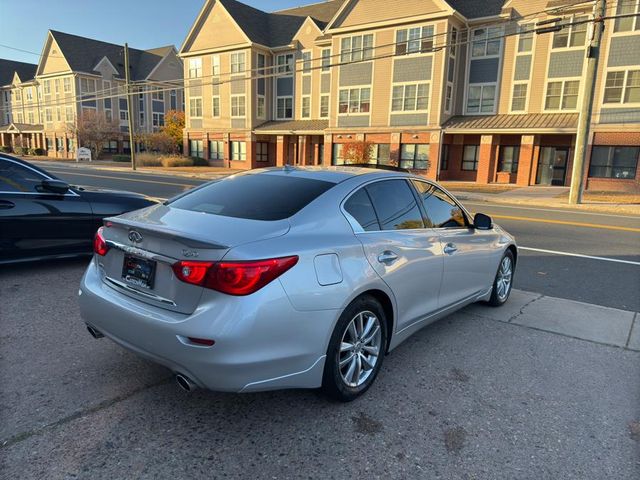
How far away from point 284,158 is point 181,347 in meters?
37.5

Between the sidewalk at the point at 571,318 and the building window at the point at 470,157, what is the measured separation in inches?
1060

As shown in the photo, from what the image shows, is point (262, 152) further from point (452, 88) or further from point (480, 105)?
point (480, 105)

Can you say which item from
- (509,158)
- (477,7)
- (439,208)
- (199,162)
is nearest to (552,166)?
(509,158)

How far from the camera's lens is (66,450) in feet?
8.59

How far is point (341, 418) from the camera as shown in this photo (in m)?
3.04

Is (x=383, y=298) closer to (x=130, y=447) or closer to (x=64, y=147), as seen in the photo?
(x=130, y=447)

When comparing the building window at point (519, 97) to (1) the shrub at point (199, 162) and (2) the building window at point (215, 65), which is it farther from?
(1) the shrub at point (199, 162)

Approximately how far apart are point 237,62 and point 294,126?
25.2 ft

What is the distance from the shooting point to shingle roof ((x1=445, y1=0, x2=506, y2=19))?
29.5m

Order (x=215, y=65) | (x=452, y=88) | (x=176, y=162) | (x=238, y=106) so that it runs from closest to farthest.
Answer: (x=452, y=88) → (x=176, y=162) → (x=238, y=106) → (x=215, y=65)

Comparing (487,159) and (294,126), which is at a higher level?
(294,126)

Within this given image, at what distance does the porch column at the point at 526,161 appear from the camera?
91.4ft

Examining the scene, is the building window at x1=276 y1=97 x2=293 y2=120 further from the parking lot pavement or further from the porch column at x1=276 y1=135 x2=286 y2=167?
the parking lot pavement

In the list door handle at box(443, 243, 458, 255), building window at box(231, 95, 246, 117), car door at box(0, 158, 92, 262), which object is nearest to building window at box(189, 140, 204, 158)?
building window at box(231, 95, 246, 117)
